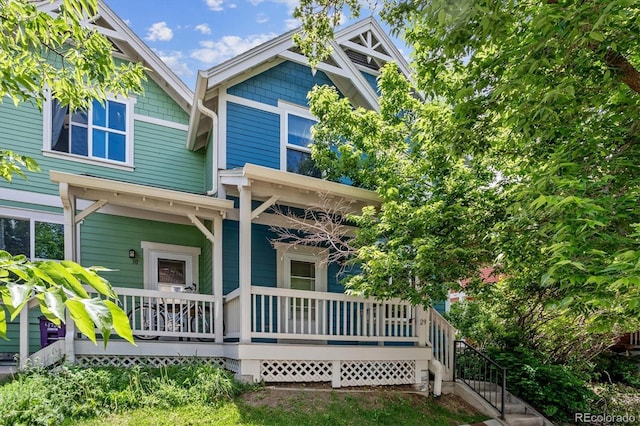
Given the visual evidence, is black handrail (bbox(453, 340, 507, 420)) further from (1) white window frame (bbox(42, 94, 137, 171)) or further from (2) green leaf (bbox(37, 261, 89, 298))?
(1) white window frame (bbox(42, 94, 137, 171))

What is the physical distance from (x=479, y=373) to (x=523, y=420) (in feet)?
4.01

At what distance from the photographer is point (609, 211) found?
12.2 ft

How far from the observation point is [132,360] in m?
6.87

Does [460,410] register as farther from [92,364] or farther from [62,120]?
[62,120]

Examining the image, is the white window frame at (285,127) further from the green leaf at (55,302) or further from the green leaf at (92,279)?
the green leaf at (55,302)

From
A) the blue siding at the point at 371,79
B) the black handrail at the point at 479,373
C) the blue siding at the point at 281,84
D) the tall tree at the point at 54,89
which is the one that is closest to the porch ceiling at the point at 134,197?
the tall tree at the point at 54,89

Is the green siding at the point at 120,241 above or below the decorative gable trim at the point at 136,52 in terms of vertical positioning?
below

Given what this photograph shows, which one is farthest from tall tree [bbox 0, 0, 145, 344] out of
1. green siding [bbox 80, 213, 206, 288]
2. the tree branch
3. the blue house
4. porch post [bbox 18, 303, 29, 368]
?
green siding [bbox 80, 213, 206, 288]

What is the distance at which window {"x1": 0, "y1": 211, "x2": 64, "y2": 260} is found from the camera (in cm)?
855

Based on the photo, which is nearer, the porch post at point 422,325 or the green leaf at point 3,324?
the green leaf at point 3,324

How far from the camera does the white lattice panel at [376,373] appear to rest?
7137 millimetres

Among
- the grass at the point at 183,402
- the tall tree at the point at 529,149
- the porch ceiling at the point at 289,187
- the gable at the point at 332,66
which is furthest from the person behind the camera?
the gable at the point at 332,66

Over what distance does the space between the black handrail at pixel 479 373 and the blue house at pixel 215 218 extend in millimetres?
615

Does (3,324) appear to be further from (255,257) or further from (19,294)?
(255,257)
